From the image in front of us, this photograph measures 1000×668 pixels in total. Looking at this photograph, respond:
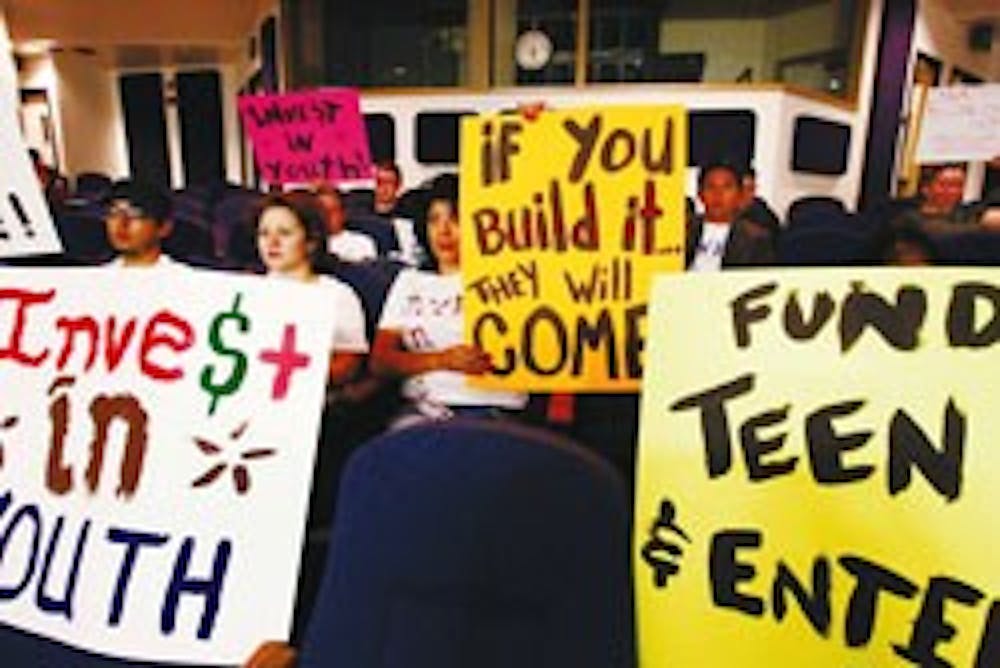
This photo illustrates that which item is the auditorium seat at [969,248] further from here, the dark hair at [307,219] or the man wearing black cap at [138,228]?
the man wearing black cap at [138,228]

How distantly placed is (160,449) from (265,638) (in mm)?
225

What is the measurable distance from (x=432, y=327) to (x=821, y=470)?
4.30ft

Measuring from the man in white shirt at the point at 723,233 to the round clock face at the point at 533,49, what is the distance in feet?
9.56

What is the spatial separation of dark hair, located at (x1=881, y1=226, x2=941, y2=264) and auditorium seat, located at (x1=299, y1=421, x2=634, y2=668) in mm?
1623

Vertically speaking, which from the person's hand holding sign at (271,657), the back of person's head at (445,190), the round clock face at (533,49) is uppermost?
the round clock face at (533,49)

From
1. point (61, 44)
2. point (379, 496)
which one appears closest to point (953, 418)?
point (379, 496)

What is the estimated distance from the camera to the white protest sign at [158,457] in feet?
3.10

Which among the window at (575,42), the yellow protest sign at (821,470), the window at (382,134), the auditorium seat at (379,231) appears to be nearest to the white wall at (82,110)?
the window at (575,42)

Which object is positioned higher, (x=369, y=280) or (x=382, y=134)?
(x=382, y=134)

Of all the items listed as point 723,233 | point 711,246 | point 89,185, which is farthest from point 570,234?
point 89,185

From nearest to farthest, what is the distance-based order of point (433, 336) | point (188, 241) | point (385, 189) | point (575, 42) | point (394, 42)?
point (433, 336) < point (188, 241) < point (385, 189) < point (575, 42) < point (394, 42)

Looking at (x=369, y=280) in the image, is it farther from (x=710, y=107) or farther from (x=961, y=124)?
(x=710, y=107)

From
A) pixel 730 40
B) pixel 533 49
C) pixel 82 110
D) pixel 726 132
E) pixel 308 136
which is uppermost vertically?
pixel 730 40

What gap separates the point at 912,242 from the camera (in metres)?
2.24
